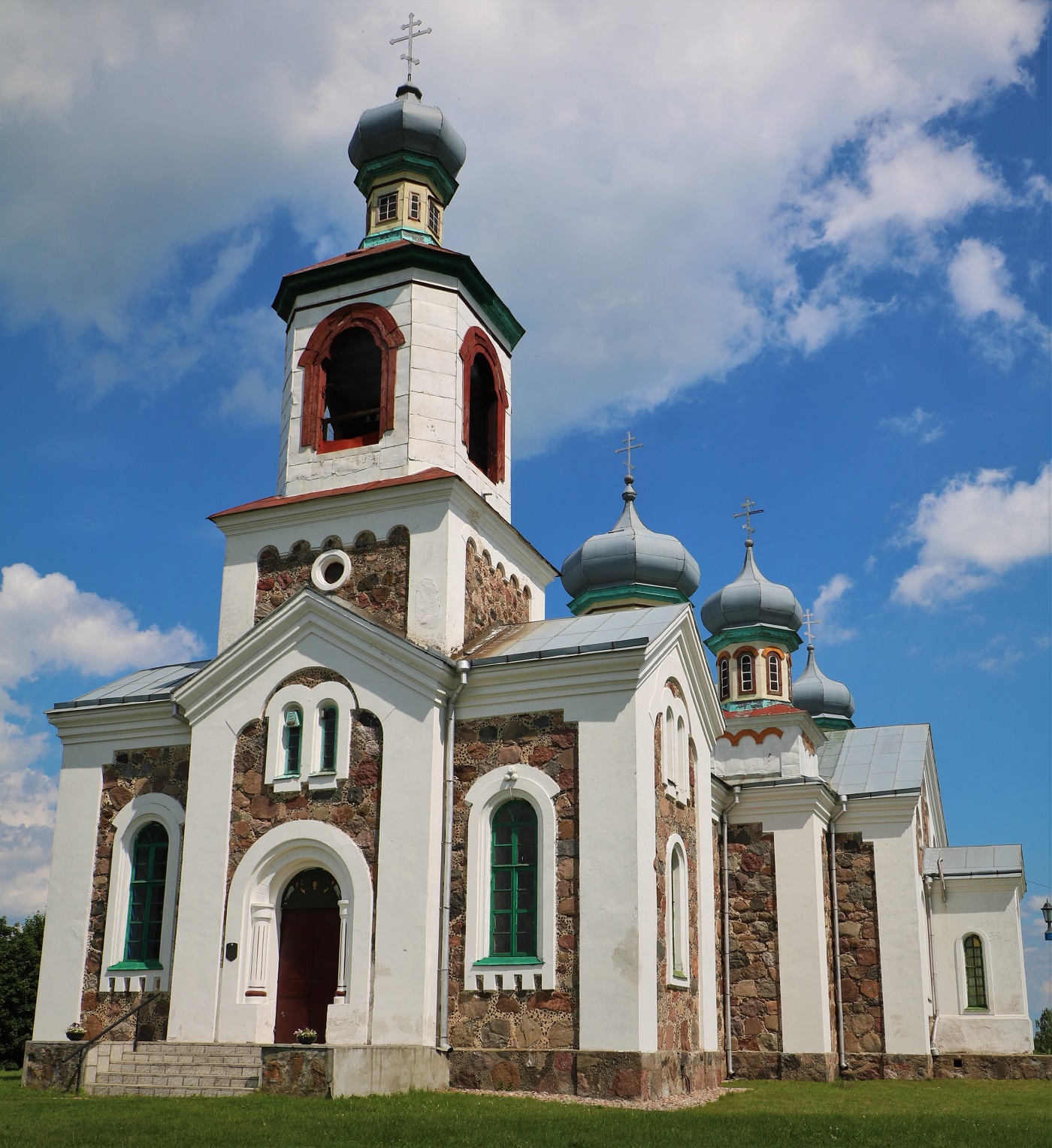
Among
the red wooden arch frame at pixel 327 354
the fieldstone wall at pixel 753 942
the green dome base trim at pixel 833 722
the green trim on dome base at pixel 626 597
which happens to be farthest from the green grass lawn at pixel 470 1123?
the green dome base trim at pixel 833 722

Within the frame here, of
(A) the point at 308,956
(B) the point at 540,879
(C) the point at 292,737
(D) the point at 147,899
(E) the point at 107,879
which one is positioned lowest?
(A) the point at 308,956

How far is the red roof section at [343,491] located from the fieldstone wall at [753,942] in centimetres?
815

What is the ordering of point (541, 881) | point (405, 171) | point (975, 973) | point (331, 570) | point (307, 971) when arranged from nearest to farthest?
point (541, 881)
point (307, 971)
point (331, 570)
point (405, 171)
point (975, 973)

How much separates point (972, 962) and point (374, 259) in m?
16.0

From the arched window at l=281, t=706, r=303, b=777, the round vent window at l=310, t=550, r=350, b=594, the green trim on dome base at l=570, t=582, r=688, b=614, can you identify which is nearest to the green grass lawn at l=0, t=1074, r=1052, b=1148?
the arched window at l=281, t=706, r=303, b=777

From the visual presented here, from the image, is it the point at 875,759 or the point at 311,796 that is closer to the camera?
the point at 311,796

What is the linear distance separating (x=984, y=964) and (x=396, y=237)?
1613cm

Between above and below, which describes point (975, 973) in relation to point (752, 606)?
below

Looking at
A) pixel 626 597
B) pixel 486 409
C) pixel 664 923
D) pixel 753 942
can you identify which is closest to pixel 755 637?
pixel 626 597

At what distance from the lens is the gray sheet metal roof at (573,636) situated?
47.5 ft

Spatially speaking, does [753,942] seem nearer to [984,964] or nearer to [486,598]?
[984,964]

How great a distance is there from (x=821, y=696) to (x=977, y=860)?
1105 cm

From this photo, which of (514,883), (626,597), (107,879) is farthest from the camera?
(626,597)

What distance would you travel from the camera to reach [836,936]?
64.7 feet
